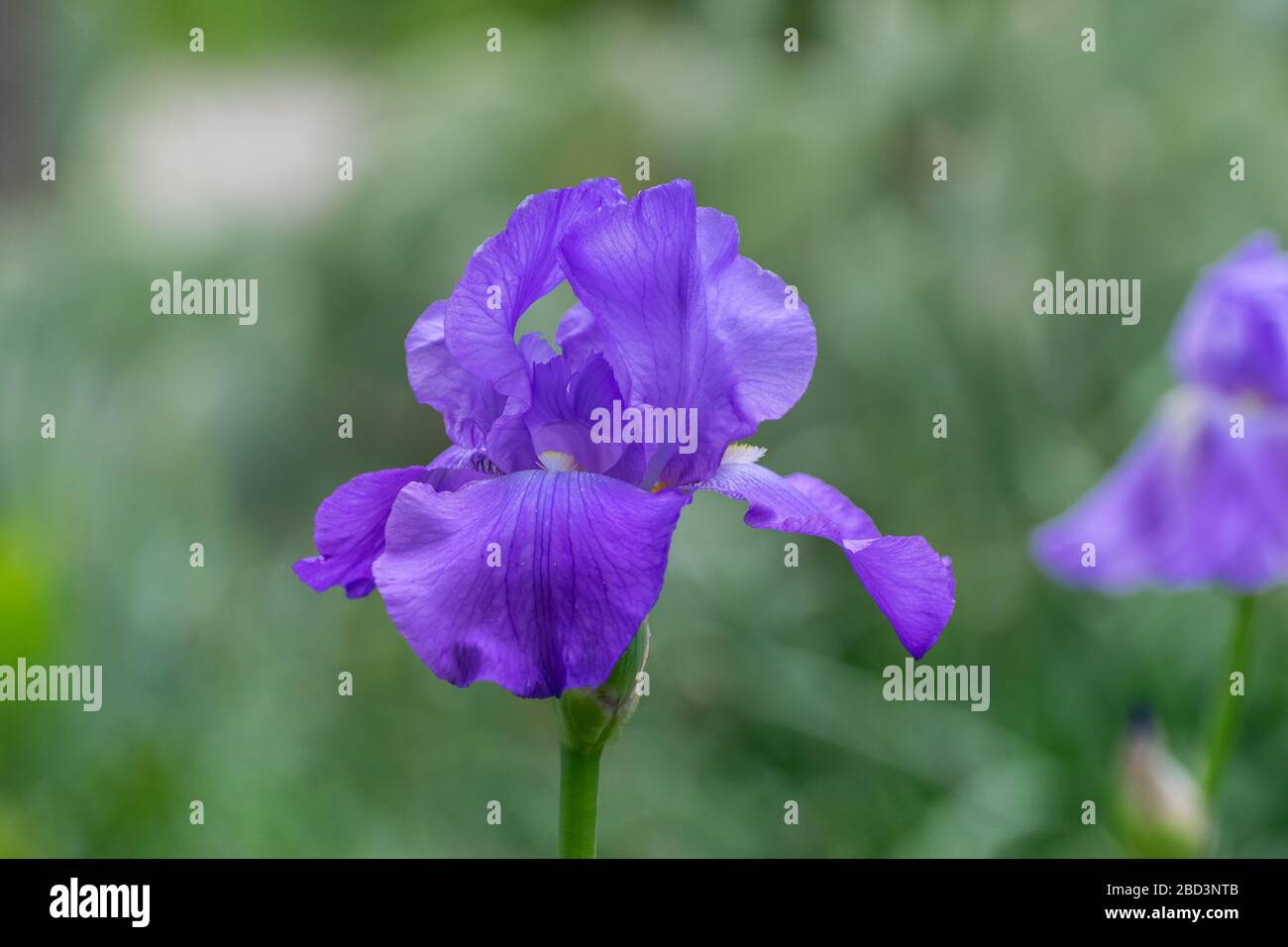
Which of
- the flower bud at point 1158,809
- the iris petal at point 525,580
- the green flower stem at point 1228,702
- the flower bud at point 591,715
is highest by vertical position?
the iris petal at point 525,580

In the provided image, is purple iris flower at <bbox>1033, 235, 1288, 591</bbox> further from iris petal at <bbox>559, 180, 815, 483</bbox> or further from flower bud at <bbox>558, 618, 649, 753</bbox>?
flower bud at <bbox>558, 618, 649, 753</bbox>

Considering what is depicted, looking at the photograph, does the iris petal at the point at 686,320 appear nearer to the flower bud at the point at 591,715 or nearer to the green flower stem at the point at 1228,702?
the flower bud at the point at 591,715

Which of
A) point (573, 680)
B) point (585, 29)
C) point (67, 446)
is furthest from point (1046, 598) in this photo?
point (585, 29)

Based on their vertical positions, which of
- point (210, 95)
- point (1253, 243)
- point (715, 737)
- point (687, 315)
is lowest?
point (715, 737)

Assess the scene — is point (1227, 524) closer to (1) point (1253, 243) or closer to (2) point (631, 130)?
(1) point (1253, 243)

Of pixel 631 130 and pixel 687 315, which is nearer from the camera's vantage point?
pixel 687 315

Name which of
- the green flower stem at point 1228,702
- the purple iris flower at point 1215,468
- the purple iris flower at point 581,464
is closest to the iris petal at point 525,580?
the purple iris flower at point 581,464

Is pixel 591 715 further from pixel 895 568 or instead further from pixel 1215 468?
pixel 1215 468
